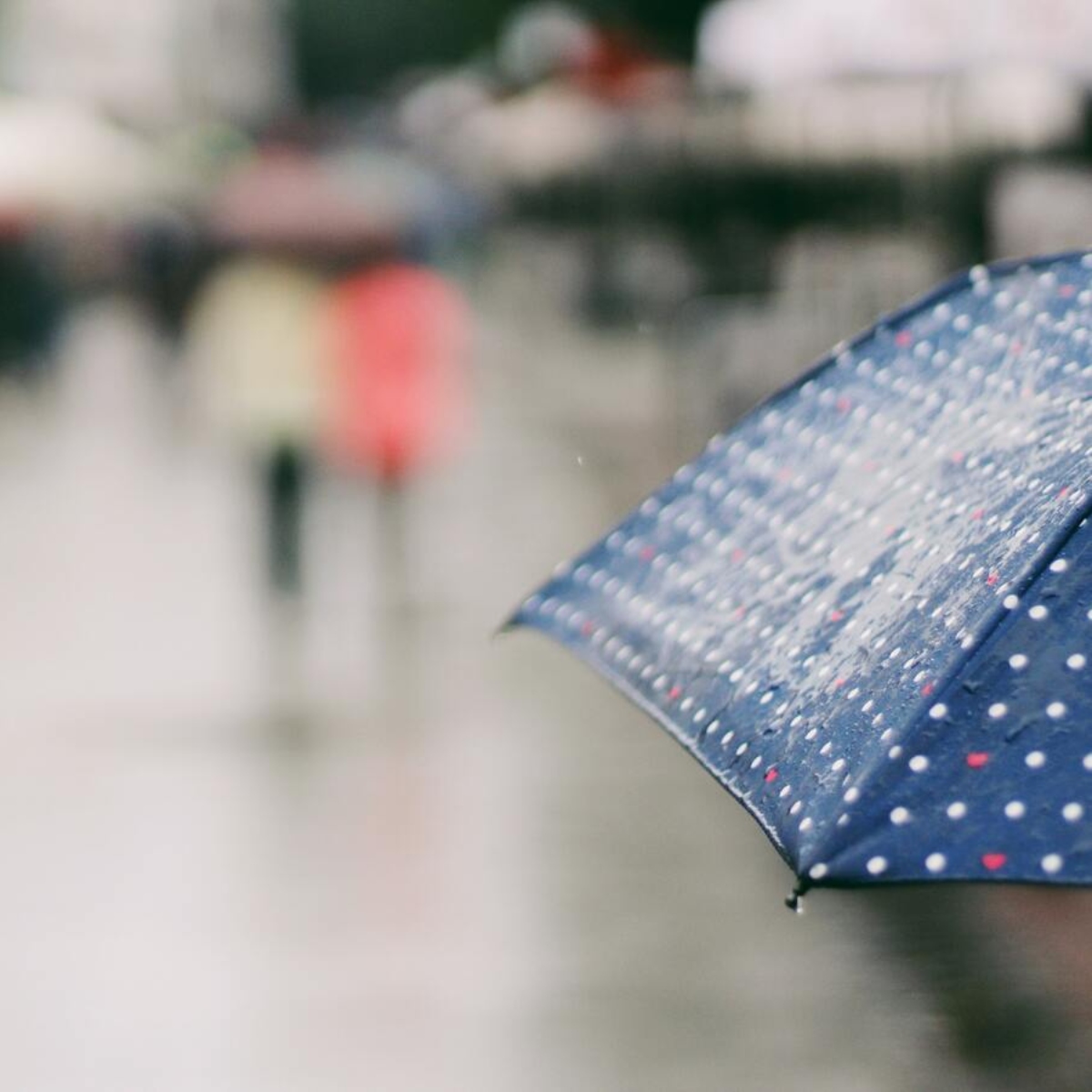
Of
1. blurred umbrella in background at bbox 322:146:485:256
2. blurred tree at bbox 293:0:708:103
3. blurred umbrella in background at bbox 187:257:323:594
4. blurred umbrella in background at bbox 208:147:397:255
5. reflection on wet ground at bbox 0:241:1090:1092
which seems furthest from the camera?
blurred tree at bbox 293:0:708:103

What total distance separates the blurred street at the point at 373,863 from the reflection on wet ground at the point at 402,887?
0.04ft

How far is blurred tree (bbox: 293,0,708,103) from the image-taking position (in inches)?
2549

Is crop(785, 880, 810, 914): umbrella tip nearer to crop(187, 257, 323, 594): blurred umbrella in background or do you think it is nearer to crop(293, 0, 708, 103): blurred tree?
crop(187, 257, 323, 594): blurred umbrella in background

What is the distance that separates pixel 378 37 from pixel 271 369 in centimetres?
6995

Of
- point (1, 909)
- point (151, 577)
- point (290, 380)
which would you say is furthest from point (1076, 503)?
point (151, 577)

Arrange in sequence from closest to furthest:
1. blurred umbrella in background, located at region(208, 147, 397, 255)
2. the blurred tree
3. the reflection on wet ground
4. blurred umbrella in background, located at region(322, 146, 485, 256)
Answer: the reflection on wet ground
blurred umbrella in background, located at region(208, 147, 397, 255)
blurred umbrella in background, located at region(322, 146, 485, 256)
the blurred tree

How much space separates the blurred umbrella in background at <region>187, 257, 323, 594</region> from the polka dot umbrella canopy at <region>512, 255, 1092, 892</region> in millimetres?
5747

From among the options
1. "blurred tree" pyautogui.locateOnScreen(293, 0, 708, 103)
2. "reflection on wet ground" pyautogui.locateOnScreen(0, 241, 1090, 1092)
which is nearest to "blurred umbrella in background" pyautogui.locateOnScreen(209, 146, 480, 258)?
"reflection on wet ground" pyautogui.locateOnScreen(0, 241, 1090, 1092)

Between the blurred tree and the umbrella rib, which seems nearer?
the umbrella rib

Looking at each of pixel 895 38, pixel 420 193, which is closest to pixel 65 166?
pixel 420 193

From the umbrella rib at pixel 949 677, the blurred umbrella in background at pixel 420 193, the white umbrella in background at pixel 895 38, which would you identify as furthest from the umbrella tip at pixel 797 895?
the blurred umbrella in background at pixel 420 193

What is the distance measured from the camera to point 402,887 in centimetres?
623

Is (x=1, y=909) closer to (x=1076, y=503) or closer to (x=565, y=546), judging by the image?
(x=1076, y=503)

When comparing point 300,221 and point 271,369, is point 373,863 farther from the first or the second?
point 300,221
